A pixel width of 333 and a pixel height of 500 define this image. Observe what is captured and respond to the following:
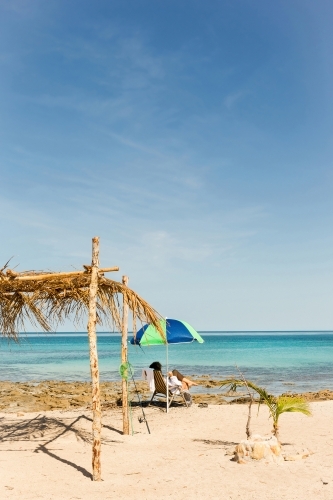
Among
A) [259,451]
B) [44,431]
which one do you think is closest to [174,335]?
[44,431]

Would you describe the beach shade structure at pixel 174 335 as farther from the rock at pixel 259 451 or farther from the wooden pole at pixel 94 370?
the wooden pole at pixel 94 370

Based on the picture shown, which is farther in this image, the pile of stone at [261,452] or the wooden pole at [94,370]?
the pile of stone at [261,452]

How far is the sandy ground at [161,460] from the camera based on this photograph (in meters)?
5.02

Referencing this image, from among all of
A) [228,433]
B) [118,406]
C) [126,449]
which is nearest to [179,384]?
[118,406]

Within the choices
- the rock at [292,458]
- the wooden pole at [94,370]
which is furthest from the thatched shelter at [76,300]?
the rock at [292,458]

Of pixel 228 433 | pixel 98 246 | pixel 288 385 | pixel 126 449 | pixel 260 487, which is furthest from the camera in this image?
pixel 288 385

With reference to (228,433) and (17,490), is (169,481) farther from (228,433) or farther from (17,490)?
(228,433)

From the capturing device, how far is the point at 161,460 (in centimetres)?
639

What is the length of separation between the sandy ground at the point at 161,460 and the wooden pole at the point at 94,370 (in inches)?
10.3

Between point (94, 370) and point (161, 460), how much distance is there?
182 centimetres

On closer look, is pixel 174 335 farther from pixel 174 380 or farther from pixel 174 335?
pixel 174 380

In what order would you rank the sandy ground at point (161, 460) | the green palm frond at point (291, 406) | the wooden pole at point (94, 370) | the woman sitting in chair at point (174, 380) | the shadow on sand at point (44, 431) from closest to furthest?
the sandy ground at point (161, 460) < the wooden pole at point (94, 370) < the green palm frond at point (291, 406) < the shadow on sand at point (44, 431) < the woman sitting in chair at point (174, 380)

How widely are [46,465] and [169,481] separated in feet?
5.95

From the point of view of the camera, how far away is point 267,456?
19.4 feet
